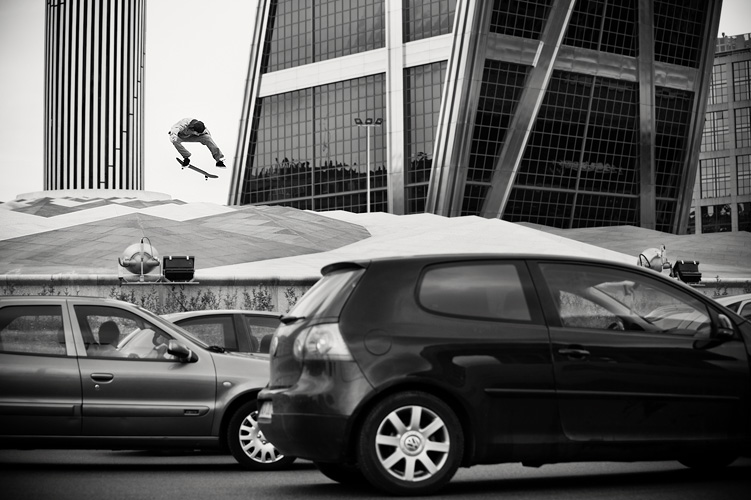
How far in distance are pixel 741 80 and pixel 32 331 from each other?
11845 cm

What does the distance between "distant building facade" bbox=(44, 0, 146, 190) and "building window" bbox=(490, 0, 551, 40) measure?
123ft

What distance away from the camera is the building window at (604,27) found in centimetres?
6562

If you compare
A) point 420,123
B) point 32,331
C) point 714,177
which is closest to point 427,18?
point 420,123

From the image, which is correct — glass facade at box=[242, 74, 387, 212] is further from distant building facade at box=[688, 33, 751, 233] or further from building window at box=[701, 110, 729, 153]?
distant building facade at box=[688, 33, 751, 233]

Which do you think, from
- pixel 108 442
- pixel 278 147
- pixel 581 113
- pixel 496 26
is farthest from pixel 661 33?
pixel 108 442

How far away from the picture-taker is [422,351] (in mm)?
6699

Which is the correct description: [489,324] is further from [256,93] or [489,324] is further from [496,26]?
[256,93]

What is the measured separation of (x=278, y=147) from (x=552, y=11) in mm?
20909

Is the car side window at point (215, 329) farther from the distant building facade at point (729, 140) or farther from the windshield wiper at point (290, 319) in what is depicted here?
the distant building facade at point (729, 140)

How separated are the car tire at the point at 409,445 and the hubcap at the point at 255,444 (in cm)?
245

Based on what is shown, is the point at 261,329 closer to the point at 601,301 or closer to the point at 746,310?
the point at 601,301

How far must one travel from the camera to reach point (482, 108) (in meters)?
62.1

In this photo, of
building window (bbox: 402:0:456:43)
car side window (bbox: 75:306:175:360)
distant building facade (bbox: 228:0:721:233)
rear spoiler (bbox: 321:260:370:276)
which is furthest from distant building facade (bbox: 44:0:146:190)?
rear spoiler (bbox: 321:260:370:276)

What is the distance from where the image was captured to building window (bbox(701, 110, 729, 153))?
11800cm
